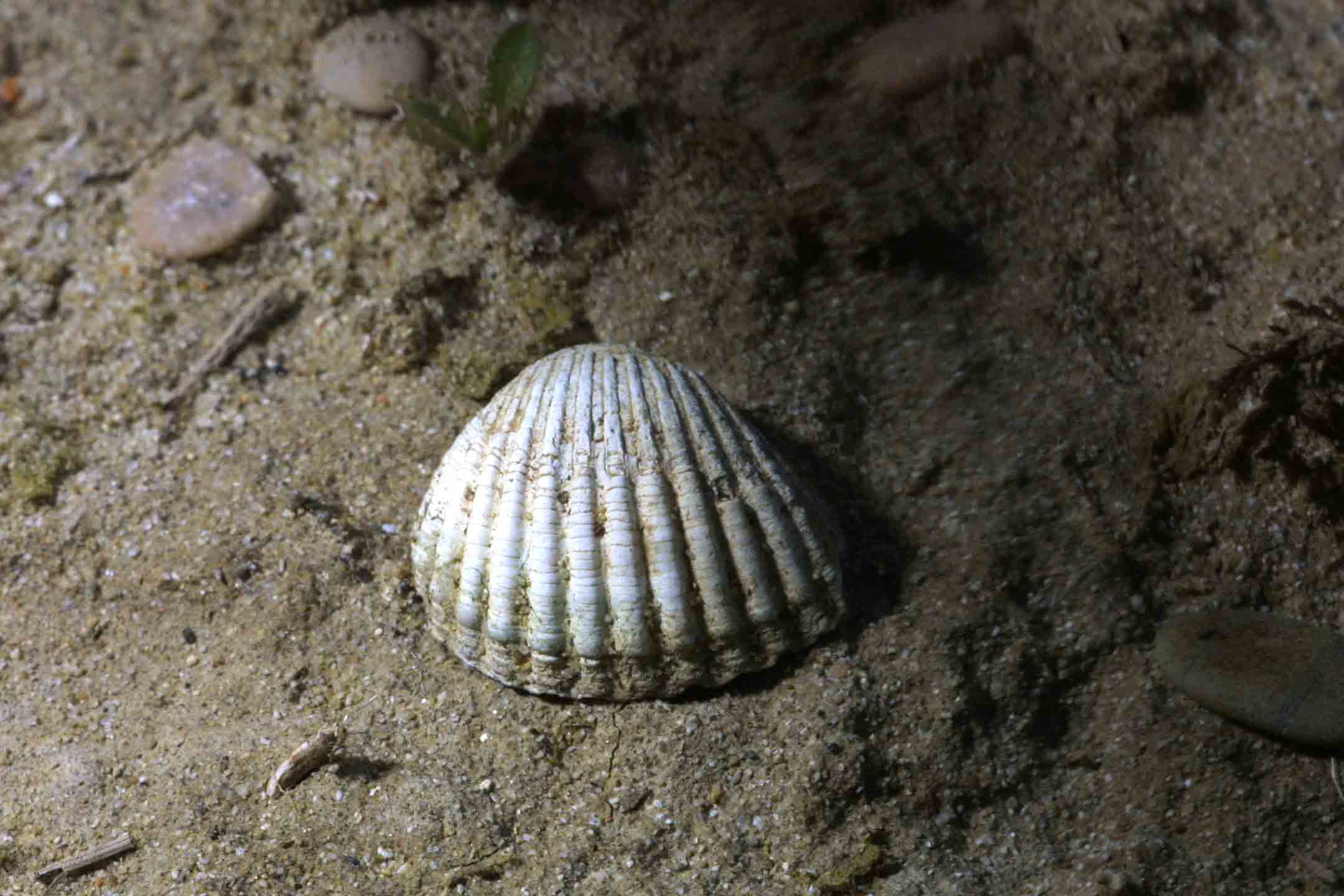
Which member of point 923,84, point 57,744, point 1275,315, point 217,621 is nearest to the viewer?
point 57,744

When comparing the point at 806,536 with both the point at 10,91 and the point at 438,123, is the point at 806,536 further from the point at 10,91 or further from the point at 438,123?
the point at 10,91

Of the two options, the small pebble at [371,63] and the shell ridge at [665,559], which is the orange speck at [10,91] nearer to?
the small pebble at [371,63]

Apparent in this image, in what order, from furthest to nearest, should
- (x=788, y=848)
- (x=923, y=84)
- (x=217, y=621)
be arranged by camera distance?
(x=923, y=84)
(x=217, y=621)
(x=788, y=848)

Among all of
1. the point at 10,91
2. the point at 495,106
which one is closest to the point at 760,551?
the point at 495,106

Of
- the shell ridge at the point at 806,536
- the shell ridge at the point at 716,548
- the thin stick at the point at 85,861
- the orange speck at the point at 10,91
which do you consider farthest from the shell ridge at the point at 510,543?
the orange speck at the point at 10,91

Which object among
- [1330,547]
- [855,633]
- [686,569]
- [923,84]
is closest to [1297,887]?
[1330,547]

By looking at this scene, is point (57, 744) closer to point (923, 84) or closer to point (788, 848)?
point (788, 848)
